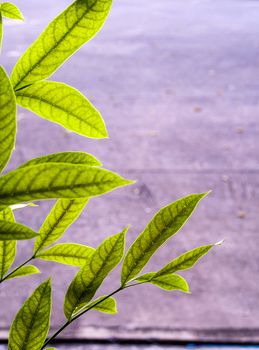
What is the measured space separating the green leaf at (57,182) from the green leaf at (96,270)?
0.20 metres

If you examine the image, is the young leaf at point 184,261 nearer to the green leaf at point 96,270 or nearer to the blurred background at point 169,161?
the green leaf at point 96,270

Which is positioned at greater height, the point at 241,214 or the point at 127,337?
the point at 127,337

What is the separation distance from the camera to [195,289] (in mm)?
3520

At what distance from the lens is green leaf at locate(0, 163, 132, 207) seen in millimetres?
504

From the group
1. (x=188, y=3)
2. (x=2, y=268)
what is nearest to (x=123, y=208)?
(x=2, y=268)

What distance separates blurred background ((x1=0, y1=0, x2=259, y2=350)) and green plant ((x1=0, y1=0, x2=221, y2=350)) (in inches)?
94.5

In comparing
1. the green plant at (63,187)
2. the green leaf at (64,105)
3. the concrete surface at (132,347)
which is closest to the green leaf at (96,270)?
the green plant at (63,187)

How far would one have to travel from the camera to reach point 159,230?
0.70 metres

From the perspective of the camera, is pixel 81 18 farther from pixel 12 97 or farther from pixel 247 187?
pixel 247 187

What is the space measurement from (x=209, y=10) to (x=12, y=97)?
46.2ft

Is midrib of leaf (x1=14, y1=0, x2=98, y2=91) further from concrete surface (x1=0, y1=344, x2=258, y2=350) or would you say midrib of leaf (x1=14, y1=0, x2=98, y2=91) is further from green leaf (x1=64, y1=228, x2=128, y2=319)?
concrete surface (x1=0, y1=344, x2=258, y2=350)

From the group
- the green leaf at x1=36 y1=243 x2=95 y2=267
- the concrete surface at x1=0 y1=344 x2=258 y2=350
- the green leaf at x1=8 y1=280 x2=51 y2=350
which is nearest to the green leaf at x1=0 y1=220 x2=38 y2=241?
the green leaf at x1=8 y1=280 x2=51 y2=350

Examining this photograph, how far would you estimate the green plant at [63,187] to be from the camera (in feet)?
Answer: 1.68

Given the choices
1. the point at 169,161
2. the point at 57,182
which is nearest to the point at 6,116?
the point at 57,182
